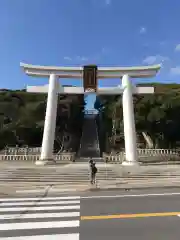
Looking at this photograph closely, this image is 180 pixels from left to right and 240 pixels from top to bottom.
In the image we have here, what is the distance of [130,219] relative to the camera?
24.1ft

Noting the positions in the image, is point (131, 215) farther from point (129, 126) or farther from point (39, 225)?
point (129, 126)

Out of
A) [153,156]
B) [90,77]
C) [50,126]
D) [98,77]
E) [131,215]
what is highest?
[98,77]

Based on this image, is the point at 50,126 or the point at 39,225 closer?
the point at 39,225

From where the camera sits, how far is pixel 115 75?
26.8 metres

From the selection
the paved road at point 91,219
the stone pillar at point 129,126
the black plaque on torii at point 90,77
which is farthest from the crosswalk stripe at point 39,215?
the black plaque on torii at point 90,77

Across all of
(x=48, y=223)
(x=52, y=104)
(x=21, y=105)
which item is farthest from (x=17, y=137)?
(x=48, y=223)

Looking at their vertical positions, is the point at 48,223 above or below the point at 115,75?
below

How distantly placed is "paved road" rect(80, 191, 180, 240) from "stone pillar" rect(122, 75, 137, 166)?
13.4 meters

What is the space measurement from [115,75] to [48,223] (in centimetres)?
2121

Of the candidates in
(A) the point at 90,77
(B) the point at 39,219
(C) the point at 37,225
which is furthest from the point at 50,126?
(C) the point at 37,225

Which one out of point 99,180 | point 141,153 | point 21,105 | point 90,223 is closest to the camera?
point 90,223

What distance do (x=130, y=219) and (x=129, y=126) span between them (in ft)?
58.7

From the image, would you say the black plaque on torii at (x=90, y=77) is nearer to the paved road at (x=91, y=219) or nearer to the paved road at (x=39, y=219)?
the paved road at (x=91, y=219)

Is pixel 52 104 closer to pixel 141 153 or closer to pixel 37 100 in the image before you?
pixel 141 153
